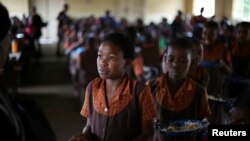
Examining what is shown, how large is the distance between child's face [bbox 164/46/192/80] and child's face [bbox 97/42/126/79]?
0.37 meters

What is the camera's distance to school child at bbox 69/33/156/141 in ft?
5.62

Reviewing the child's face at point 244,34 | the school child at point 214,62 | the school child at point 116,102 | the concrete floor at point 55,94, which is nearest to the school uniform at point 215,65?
the school child at point 214,62

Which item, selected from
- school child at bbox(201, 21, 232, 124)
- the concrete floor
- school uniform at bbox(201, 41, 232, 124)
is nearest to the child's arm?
school uniform at bbox(201, 41, 232, 124)

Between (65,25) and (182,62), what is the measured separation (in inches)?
273

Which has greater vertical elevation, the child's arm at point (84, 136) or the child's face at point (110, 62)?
the child's face at point (110, 62)

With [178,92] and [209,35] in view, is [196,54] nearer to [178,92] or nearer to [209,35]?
[178,92]

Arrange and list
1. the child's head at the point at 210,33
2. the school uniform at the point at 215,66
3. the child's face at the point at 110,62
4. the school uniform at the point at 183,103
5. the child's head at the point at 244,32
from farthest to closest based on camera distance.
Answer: the child's head at the point at 244,32, the child's head at the point at 210,33, the school uniform at the point at 215,66, the school uniform at the point at 183,103, the child's face at the point at 110,62

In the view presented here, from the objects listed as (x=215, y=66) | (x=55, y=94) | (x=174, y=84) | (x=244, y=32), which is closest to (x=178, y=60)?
(x=174, y=84)

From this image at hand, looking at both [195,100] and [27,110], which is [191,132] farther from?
[27,110]

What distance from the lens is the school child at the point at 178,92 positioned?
1992 millimetres

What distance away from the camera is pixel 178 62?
205 cm

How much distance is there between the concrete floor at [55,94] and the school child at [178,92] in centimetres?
225

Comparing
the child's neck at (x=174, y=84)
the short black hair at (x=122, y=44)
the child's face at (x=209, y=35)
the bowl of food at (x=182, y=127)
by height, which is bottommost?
the bowl of food at (x=182, y=127)

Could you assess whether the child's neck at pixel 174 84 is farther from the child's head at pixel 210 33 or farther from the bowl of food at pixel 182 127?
the child's head at pixel 210 33
